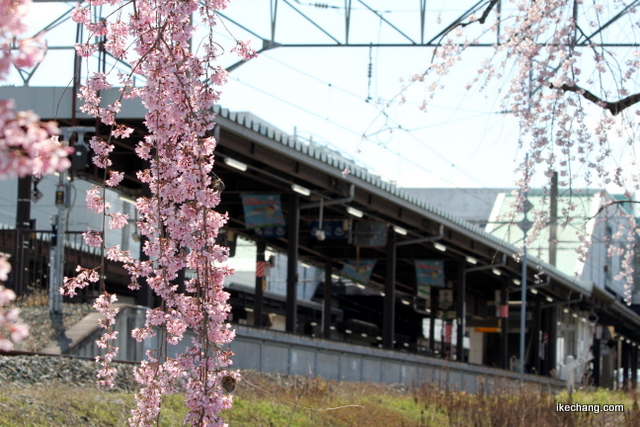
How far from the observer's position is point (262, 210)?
91.9 ft

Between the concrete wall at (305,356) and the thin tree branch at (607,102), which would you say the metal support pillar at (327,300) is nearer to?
the concrete wall at (305,356)

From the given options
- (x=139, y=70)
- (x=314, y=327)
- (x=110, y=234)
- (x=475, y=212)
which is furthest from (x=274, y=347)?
(x=475, y=212)

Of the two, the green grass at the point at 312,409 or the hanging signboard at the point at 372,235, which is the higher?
the hanging signboard at the point at 372,235

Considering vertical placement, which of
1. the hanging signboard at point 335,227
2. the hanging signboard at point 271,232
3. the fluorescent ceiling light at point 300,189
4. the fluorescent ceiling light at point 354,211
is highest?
the fluorescent ceiling light at point 300,189

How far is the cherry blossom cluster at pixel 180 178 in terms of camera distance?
5.43 m

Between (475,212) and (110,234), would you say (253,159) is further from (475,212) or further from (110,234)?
(475,212)

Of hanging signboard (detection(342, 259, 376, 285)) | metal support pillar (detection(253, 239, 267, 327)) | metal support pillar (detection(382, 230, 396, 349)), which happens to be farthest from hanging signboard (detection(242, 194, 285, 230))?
hanging signboard (detection(342, 259, 376, 285))

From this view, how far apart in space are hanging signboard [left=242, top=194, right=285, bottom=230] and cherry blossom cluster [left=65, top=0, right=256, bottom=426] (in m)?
21.7

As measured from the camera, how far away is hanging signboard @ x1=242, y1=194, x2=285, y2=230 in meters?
27.7

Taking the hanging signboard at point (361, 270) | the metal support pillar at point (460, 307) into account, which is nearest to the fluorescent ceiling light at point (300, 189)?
the hanging signboard at point (361, 270)

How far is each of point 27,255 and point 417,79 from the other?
13045 millimetres

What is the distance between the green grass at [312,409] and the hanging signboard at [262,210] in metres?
9.43

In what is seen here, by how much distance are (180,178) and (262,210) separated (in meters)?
22.4

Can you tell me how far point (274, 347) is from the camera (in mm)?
22641
